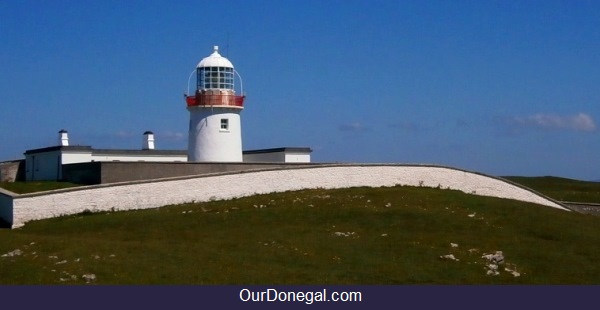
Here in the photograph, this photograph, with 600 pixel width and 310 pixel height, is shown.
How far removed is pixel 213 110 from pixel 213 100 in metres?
0.51

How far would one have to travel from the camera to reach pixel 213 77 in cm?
4372

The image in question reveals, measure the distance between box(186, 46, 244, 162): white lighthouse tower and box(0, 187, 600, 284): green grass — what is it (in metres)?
6.96

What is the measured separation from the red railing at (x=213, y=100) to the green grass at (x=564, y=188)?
21167mm

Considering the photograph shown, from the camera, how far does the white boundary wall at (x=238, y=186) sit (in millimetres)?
32875

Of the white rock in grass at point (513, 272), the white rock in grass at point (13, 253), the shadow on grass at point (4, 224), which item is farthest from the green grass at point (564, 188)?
the white rock in grass at point (13, 253)

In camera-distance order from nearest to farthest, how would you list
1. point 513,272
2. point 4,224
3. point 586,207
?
point 513,272 < point 4,224 < point 586,207

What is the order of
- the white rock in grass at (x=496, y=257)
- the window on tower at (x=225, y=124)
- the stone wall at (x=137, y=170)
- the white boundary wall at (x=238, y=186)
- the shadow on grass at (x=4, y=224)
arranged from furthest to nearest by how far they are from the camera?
the window on tower at (x=225, y=124) < the stone wall at (x=137, y=170) < the white boundary wall at (x=238, y=186) < the shadow on grass at (x=4, y=224) < the white rock in grass at (x=496, y=257)

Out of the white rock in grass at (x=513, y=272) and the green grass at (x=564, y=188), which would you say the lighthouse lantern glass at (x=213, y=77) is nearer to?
the white rock in grass at (x=513, y=272)

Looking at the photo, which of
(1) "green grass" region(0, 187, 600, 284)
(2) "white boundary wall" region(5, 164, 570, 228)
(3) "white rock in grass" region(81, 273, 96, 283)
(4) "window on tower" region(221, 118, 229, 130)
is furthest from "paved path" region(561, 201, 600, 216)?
(3) "white rock in grass" region(81, 273, 96, 283)

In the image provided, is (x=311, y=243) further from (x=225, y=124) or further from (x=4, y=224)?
(x=225, y=124)

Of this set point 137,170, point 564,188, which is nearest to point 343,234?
point 137,170

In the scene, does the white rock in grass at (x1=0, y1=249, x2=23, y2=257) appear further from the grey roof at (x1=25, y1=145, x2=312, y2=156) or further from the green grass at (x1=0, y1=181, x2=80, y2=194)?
the grey roof at (x1=25, y1=145, x2=312, y2=156)

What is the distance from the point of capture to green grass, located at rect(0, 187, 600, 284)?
79.0 ft

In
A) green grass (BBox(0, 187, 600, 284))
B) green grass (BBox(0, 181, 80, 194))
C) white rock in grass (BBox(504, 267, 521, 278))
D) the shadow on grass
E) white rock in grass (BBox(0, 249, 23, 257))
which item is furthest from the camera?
green grass (BBox(0, 181, 80, 194))
